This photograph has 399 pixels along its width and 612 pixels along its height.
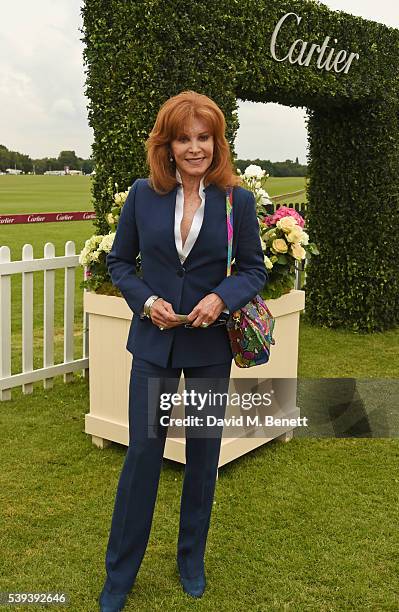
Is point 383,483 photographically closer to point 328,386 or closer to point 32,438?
point 328,386

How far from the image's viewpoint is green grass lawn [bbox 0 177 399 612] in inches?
115

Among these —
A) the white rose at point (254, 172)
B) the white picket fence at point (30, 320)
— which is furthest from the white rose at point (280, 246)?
the white picket fence at point (30, 320)

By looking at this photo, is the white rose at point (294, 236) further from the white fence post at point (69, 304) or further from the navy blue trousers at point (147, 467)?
the white fence post at point (69, 304)

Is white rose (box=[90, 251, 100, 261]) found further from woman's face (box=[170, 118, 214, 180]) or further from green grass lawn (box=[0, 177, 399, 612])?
woman's face (box=[170, 118, 214, 180])

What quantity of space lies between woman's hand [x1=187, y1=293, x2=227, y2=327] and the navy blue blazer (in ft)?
0.11

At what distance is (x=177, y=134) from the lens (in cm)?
247

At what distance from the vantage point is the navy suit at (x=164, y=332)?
8.29ft

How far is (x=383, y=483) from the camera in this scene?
13.4 ft

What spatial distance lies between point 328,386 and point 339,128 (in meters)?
3.49

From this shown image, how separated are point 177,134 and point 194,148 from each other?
0.08 metres

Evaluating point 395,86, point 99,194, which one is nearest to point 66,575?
point 99,194

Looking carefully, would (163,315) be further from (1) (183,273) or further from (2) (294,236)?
(2) (294,236)

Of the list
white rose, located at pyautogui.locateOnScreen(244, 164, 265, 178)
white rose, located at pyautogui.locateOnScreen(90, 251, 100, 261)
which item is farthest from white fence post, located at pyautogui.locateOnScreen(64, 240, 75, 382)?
white rose, located at pyautogui.locateOnScreen(244, 164, 265, 178)

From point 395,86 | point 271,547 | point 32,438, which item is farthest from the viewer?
point 395,86
